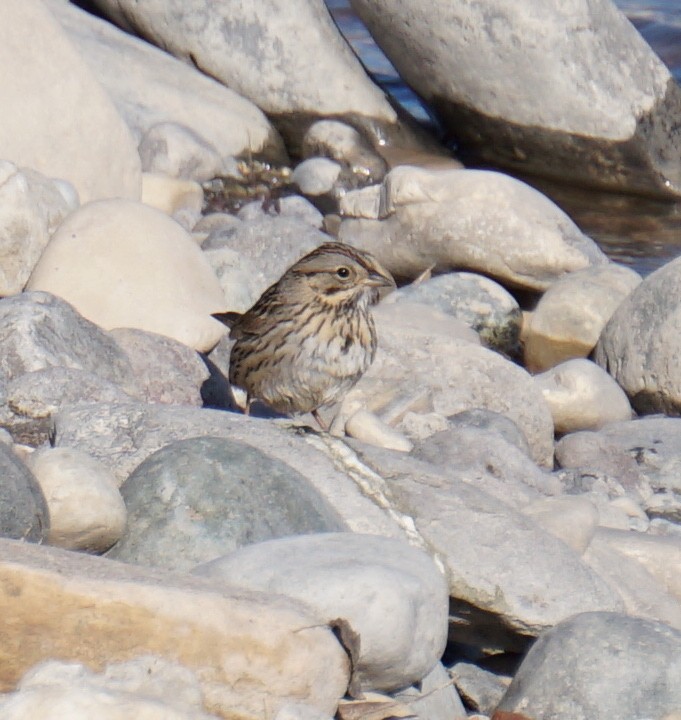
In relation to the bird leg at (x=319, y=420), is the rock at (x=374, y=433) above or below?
below

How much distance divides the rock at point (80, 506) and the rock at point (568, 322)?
5.25m

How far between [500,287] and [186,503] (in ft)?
17.7


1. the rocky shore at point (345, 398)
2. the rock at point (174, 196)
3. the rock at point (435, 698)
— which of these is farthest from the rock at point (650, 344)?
the rock at point (435, 698)

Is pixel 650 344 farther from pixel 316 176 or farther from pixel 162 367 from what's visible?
pixel 316 176

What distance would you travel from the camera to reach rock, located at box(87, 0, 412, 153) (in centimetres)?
1291

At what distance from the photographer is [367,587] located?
4066mm

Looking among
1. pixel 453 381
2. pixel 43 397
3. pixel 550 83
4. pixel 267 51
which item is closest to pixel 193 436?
pixel 43 397

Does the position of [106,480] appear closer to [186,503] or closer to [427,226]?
[186,503]

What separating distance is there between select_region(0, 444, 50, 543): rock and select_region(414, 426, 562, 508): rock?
258cm

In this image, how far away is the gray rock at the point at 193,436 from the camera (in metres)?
5.21

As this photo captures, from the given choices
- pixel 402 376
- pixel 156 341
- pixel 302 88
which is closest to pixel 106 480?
pixel 156 341

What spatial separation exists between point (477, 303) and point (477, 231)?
2.09 feet

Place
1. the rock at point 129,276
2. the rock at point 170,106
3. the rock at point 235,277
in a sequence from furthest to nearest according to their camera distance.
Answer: the rock at point 170,106, the rock at point 235,277, the rock at point 129,276

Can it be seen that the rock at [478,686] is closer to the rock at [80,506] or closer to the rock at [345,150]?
the rock at [80,506]
